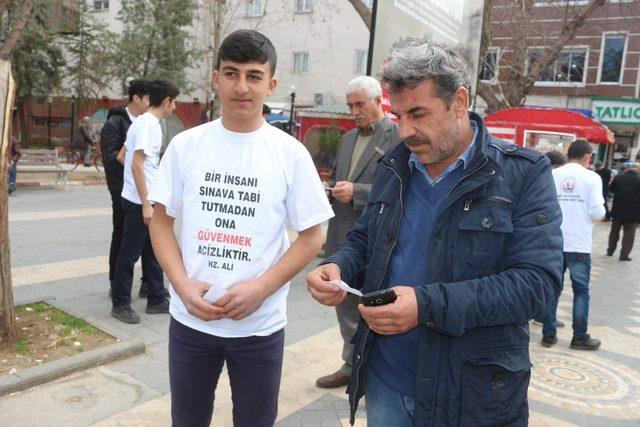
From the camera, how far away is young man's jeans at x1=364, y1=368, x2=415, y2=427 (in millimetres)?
1932

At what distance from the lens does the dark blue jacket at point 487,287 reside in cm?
157

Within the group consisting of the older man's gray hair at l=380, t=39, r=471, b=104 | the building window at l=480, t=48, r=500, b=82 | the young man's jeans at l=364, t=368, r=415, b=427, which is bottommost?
the young man's jeans at l=364, t=368, r=415, b=427

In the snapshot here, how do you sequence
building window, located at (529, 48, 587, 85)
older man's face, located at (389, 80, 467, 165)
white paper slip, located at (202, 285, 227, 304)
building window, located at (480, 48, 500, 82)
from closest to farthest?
older man's face, located at (389, 80, 467, 165)
white paper slip, located at (202, 285, 227, 304)
building window, located at (480, 48, 500, 82)
building window, located at (529, 48, 587, 85)

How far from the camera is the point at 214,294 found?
2090 mm

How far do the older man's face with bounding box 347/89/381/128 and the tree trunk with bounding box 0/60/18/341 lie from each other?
95.5 inches

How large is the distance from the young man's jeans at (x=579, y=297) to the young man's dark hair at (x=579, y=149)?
1.11 m

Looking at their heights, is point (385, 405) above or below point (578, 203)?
below

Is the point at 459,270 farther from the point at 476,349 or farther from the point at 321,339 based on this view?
the point at 321,339

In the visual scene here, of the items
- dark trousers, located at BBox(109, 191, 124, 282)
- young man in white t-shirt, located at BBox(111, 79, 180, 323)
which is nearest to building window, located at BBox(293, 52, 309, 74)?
young man in white t-shirt, located at BBox(111, 79, 180, 323)

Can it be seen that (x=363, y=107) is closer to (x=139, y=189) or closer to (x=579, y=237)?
(x=139, y=189)

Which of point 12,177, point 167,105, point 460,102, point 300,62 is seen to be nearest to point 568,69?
point 300,62

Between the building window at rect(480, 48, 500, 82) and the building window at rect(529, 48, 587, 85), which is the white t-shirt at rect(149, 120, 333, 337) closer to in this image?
the building window at rect(480, 48, 500, 82)

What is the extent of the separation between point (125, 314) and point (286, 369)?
5.45ft

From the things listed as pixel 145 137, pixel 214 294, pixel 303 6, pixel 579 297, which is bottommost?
pixel 579 297
